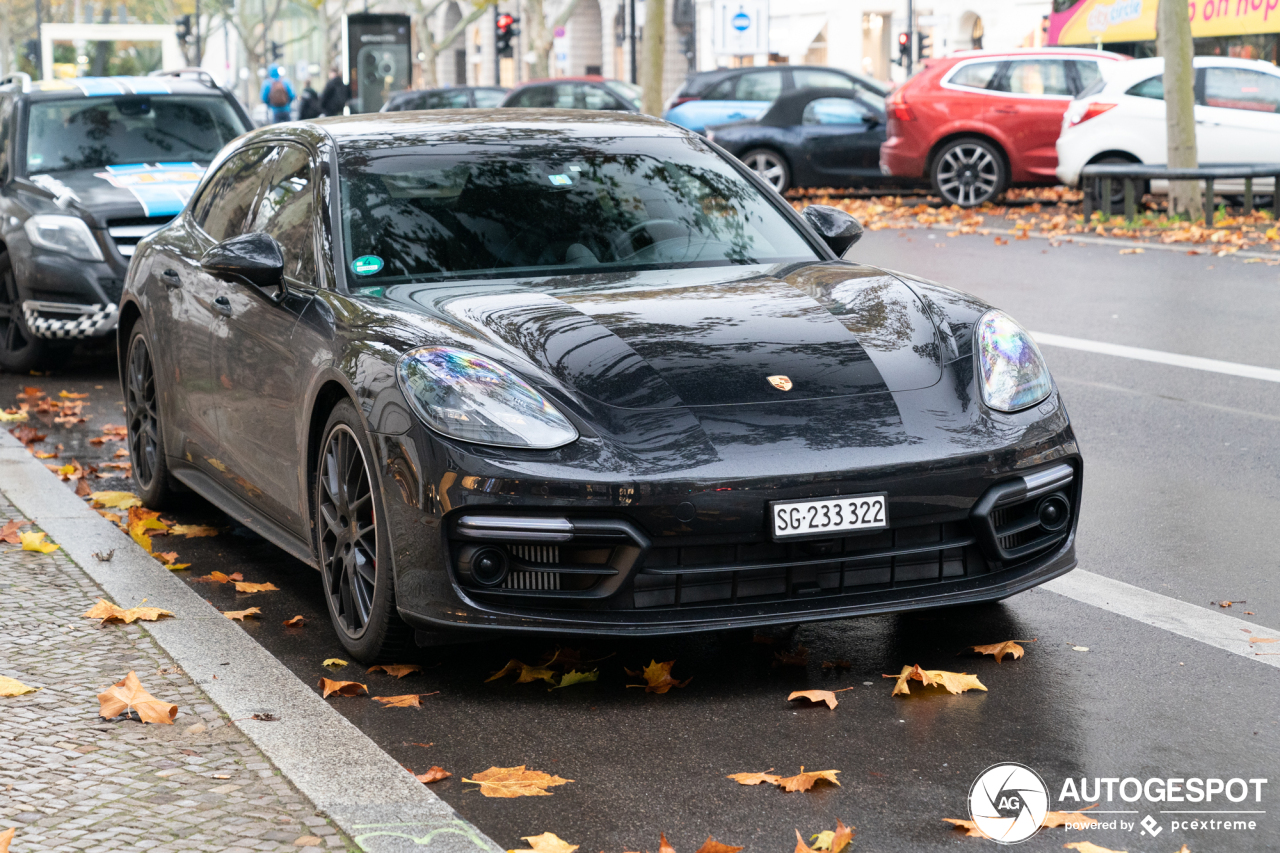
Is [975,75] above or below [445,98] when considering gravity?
below

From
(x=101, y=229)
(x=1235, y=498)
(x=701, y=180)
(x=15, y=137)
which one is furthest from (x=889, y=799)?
(x=15, y=137)

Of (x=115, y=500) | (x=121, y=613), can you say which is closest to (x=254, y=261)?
(x=121, y=613)

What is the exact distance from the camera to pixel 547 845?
11.2 feet

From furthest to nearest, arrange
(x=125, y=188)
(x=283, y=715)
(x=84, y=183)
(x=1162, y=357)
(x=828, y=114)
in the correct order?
1. (x=828, y=114)
2. (x=84, y=183)
3. (x=125, y=188)
4. (x=1162, y=357)
5. (x=283, y=715)

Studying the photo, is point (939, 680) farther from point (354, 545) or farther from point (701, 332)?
point (354, 545)

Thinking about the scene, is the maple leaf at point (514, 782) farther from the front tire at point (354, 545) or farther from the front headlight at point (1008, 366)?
the front headlight at point (1008, 366)

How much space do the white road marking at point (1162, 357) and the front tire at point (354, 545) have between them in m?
5.84

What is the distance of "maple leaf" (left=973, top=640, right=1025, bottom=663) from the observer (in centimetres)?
464

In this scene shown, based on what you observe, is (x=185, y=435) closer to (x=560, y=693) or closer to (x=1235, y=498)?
(x=560, y=693)

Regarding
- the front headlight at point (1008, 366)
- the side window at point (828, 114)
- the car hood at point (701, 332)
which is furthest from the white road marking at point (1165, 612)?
the side window at point (828, 114)

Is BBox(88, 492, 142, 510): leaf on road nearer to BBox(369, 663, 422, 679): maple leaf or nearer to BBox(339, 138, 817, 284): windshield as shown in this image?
BBox(339, 138, 817, 284): windshield

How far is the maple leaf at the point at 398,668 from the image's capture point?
4602 mm

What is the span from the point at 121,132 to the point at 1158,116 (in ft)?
39.3

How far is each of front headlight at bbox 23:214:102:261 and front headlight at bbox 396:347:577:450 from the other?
20.6ft
